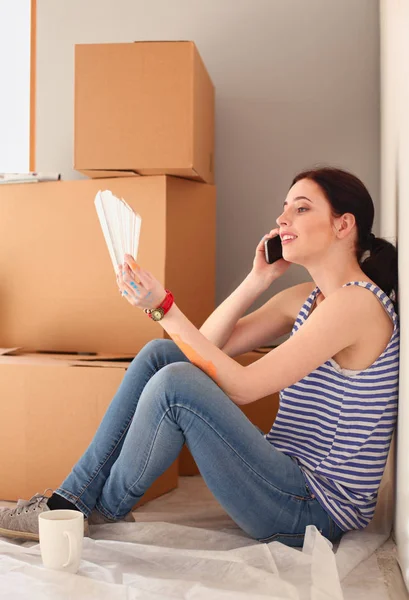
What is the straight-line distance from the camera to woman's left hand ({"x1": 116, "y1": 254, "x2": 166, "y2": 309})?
1.19 meters

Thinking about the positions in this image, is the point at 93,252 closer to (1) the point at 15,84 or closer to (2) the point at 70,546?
(1) the point at 15,84

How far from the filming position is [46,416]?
5.27ft

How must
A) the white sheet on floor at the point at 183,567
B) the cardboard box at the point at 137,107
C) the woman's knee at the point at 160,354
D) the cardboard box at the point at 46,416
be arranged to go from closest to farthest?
the white sheet on floor at the point at 183,567
the woman's knee at the point at 160,354
the cardboard box at the point at 46,416
the cardboard box at the point at 137,107

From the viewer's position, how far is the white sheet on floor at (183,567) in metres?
1.02

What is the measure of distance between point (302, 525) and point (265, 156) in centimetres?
126

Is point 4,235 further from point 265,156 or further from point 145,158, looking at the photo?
point 265,156

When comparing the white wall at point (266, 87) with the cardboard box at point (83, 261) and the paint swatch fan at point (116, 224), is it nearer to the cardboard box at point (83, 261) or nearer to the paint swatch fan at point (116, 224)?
the cardboard box at point (83, 261)

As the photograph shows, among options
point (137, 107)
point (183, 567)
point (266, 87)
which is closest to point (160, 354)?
point (183, 567)

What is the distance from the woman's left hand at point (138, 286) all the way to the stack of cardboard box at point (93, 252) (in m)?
0.40

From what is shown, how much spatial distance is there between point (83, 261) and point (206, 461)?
789 millimetres

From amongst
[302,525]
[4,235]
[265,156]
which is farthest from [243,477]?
[265,156]

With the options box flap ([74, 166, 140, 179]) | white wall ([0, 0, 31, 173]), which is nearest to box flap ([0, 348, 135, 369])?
box flap ([74, 166, 140, 179])

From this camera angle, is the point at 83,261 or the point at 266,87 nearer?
the point at 83,261

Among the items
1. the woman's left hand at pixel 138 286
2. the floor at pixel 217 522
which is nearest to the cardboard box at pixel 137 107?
the woman's left hand at pixel 138 286
